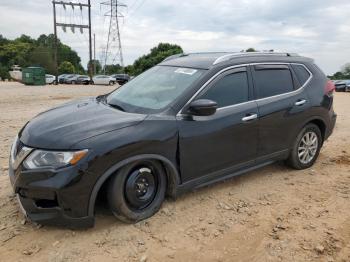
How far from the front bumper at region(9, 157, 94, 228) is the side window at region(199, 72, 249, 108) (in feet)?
5.41

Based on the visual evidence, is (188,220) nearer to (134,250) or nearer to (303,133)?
(134,250)

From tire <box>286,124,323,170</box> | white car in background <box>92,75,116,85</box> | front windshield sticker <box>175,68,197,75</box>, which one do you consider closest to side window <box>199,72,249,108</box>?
front windshield sticker <box>175,68,197,75</box>

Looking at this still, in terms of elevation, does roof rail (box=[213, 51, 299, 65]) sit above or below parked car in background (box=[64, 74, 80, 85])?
above

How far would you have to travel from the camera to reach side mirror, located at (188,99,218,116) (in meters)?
3.93

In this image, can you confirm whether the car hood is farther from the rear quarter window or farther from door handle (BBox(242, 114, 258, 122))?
the rear quarter window

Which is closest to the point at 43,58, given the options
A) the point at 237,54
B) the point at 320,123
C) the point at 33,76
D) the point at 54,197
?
the point at 33,76

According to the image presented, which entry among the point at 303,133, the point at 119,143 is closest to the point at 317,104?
the point at 303,133

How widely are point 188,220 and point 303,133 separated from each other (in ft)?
7.59

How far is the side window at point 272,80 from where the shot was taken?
476 centimetres

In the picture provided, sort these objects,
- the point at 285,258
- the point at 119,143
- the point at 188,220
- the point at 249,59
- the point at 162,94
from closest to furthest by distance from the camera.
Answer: the point at 285,258
the point at 119,143
the point at 188,220
the point at 162,94
the point at 249,59

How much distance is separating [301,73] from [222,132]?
6.05 feet

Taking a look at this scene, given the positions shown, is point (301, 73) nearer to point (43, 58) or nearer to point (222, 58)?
point (222, 58)

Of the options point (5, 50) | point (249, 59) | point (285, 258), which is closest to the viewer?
point (285, 258)

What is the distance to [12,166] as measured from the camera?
12.1 feet
